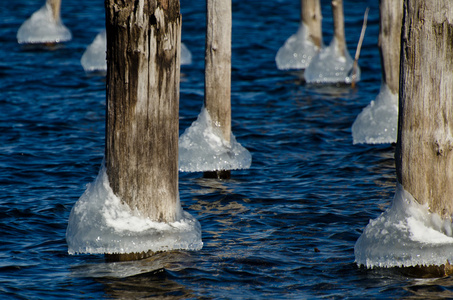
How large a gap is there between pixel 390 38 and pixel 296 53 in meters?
5.46

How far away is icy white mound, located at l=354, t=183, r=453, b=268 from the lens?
523 cm

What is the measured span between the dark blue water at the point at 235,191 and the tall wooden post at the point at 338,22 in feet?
2.54

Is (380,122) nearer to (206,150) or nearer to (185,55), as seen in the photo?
(206,150)

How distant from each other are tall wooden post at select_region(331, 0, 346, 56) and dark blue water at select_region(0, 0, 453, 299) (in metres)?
0.77

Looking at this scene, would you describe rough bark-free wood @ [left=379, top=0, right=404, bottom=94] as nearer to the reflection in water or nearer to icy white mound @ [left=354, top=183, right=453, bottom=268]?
icy white mound @ [left=354, top=183, right=453, bottom=268]

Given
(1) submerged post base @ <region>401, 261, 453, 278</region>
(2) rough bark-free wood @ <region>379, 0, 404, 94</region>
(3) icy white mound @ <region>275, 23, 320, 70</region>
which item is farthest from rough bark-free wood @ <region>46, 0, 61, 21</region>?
(1) submerged post base @ <region>401, 261, 453, 278</region>

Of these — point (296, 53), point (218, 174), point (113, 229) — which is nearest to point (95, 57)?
point (296, 53)

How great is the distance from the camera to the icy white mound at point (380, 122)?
9500 mm

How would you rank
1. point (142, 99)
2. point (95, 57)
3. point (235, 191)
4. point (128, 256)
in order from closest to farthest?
point (142, 99), point (128, 256), point (235, 191), point (95, 57)

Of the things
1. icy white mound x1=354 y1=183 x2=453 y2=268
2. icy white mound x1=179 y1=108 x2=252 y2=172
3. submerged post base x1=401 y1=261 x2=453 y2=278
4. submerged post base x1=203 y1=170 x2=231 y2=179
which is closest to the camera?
icy white mound x1=354 y1=183 x2=453 y2=268

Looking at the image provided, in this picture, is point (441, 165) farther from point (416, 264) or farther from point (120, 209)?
point (120, 209)

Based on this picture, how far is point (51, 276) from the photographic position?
18.7ft

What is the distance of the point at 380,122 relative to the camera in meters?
9.56

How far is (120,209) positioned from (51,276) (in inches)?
35.1
